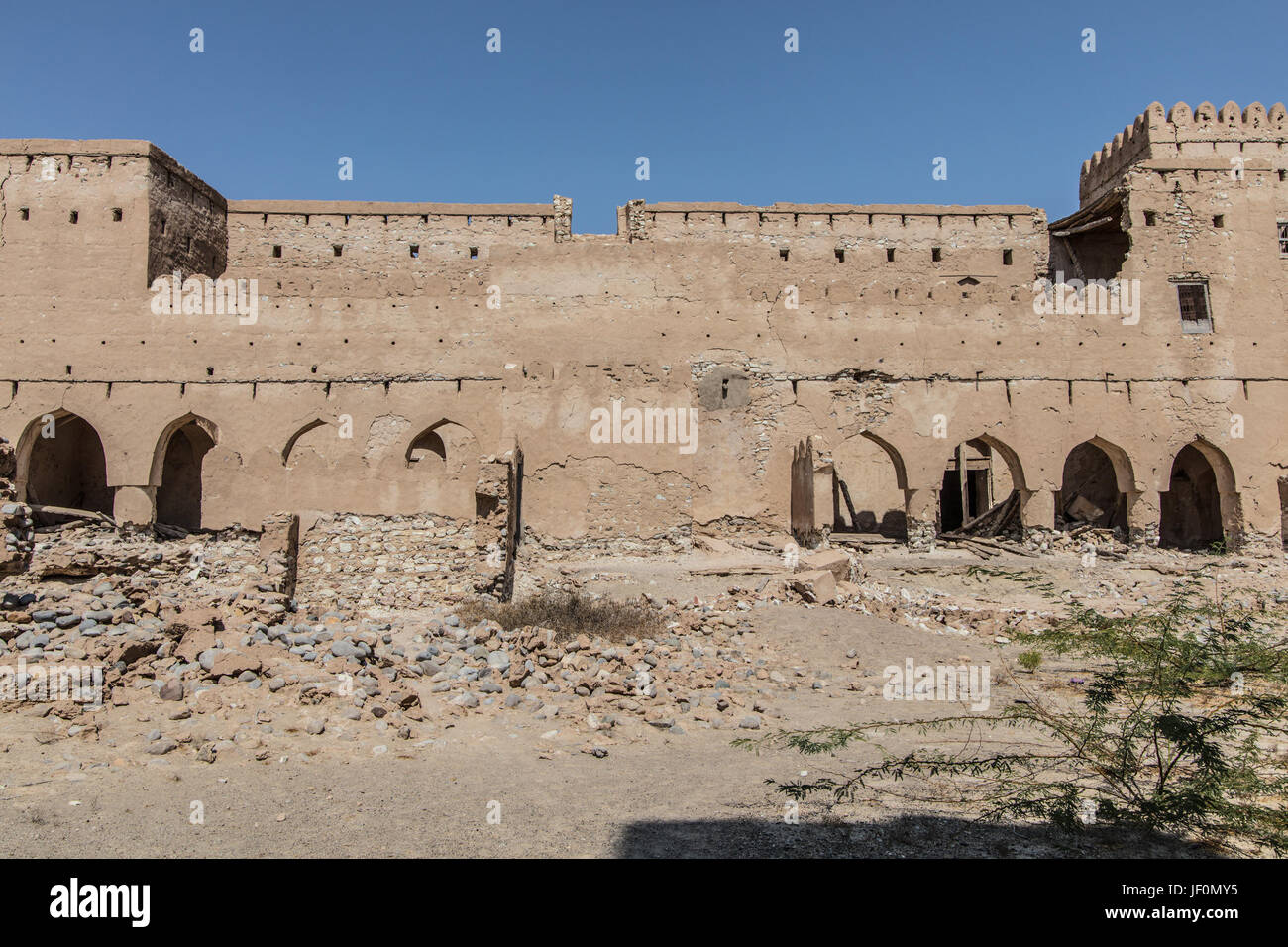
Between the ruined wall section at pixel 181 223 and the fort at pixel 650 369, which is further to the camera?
the ruined wall section at pixel 181 223

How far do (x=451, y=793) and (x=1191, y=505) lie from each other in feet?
71.5

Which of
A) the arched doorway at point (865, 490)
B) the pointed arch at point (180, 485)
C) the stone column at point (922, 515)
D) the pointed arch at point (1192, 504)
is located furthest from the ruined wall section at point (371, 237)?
the pointed arch at point (1192, 504)

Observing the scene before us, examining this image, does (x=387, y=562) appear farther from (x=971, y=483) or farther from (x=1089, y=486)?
(x=1089, y=486)

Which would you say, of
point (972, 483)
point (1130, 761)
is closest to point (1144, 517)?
point (972, 483)

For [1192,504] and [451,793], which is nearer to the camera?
[451,793]

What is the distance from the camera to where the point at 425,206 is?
77.0 ft

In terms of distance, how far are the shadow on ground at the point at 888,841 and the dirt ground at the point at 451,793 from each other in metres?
0.02

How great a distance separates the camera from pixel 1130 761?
5.54m

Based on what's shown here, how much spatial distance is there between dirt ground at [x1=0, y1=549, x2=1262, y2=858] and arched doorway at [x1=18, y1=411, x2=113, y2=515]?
13.9 meters

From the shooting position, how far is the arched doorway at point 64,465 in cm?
1805

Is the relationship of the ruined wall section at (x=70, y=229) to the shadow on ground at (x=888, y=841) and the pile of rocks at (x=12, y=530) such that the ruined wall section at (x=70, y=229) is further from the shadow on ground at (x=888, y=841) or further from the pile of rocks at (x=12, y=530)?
the shadow on ground at (x=888, y=841)
